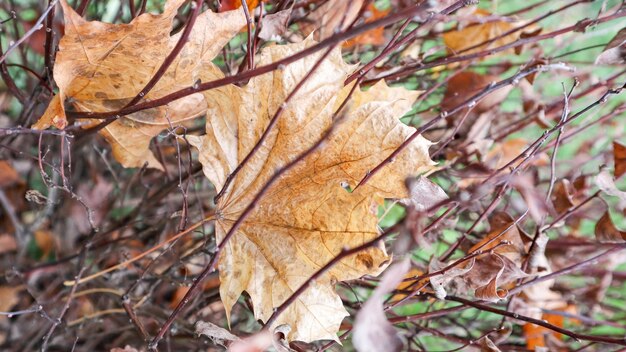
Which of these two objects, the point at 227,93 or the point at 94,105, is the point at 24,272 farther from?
the point at 227,93

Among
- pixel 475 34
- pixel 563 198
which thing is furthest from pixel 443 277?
pixel 475 34

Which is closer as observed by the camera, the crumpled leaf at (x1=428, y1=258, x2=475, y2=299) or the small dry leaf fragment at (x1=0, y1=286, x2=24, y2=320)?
the crumpled leaf at (x1=428, y1=258, x2=475, y2=299)

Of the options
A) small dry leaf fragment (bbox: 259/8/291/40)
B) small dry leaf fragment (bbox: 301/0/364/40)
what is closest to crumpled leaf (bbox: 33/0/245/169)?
small dry leaf fragment (bbox: 259/8/291/40)

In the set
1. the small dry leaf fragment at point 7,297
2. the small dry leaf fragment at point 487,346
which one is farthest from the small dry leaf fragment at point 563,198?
the small dry leaf fragment at point 7,297

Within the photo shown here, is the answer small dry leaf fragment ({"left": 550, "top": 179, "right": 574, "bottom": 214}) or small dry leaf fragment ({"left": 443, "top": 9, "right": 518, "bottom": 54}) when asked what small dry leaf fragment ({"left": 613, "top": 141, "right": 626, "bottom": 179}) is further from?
small dry leaf fragment ({"left": 443, "top": 9, "right": 518, "bottom": 54})

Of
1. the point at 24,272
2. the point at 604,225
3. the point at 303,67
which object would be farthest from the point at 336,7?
the point at 24,272

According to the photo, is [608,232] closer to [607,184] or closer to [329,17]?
[607,184]
